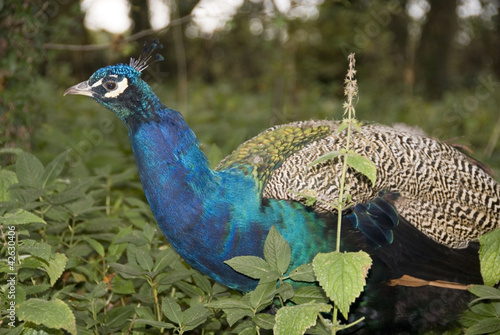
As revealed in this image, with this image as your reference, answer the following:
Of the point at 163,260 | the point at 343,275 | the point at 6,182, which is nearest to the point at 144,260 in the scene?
the point at 163,260

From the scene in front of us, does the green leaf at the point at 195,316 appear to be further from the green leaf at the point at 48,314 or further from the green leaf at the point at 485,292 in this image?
the green leaf at the point at 485,292

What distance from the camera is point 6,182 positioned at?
2.56 m

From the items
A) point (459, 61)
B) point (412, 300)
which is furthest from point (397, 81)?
point (412, 300)

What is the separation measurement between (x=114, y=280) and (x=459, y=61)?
16388 mm

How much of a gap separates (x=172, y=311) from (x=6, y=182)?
1.06 m

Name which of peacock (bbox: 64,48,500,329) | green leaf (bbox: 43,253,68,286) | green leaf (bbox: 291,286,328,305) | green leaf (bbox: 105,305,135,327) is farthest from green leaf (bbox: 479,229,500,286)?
green leaf (bbox: 43,253,68,286)

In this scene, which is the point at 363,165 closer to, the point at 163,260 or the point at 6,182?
the point at 163,260

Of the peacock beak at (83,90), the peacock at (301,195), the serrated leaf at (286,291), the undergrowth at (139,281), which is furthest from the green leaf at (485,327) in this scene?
the peacock beak at (83,90)

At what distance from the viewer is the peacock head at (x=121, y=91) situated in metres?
1.99

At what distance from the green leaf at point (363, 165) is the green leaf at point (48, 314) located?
905 millimetres

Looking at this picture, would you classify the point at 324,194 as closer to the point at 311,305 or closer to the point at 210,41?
the point at 311,305

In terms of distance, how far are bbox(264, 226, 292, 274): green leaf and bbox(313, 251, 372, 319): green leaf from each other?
253mm

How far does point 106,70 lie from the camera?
200 cm

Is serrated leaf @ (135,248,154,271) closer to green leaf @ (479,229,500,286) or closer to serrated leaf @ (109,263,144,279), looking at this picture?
serrated leaf @ (109,263,144,279)
